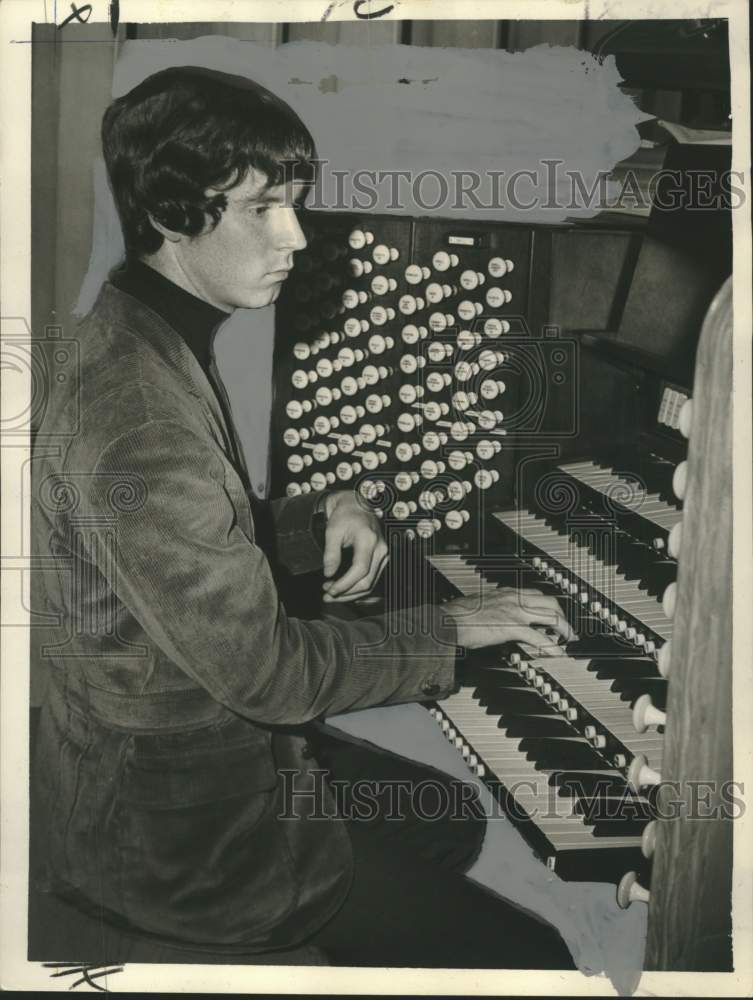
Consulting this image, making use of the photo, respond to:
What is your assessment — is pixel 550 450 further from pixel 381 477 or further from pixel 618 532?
pixel 381 477

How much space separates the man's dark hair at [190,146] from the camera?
1.91 m

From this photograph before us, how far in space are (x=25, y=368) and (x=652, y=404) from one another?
1178mm

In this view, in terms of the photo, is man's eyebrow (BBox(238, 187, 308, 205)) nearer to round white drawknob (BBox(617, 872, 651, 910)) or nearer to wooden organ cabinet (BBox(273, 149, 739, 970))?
wooden organ cabinet (BBox(273, 149, 739, 970))

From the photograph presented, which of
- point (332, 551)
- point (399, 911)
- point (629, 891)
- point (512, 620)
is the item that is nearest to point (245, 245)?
point (332, 551)

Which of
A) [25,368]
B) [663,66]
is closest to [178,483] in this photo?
[25,368]

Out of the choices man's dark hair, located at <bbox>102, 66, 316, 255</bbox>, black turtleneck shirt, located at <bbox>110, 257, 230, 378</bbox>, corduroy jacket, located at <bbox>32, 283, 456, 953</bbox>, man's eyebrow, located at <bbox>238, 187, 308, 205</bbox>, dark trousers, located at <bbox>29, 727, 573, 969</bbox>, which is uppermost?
man's dark hair, located at <bbox>102, 66, 316, 255</bbox>

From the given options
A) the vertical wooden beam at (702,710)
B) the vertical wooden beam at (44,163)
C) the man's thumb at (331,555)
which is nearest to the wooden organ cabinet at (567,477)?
the vertical wooden beam at (702,710)

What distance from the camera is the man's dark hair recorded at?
1.91m

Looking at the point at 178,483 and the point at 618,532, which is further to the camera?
the point at 618,532

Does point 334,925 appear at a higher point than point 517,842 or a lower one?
lower

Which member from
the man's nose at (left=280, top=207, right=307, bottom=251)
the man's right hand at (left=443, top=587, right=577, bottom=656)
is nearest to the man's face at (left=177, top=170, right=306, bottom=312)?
the man's nose at (left=280, top=207, right=307, bottom=251)

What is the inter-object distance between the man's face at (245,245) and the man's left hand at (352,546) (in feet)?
1.44

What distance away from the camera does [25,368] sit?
2002 mm

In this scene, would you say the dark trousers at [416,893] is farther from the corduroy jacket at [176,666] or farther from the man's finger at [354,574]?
the man's finger at [354,574]
